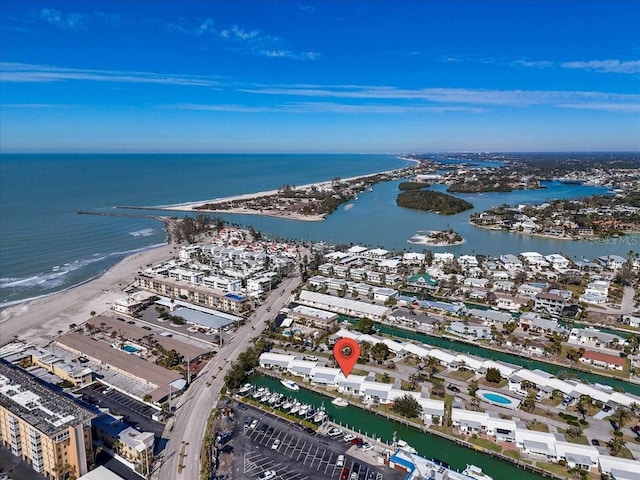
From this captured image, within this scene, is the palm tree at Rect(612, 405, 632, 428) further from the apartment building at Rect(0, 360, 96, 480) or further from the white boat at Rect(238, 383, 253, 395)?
the apartment building at Rect(0, 360, 96, 480)

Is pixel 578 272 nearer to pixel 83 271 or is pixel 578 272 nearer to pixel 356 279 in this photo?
pixel 356 279

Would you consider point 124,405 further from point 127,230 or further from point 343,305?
point 127,230

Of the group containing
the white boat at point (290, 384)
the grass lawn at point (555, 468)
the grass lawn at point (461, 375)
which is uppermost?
the grass lawn at point (461, 375)

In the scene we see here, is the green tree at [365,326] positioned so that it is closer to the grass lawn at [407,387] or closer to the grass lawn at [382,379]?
the grass lawn at [382,379]

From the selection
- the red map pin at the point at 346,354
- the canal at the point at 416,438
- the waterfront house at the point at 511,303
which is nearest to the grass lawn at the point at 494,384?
the canal at the point at 416,438

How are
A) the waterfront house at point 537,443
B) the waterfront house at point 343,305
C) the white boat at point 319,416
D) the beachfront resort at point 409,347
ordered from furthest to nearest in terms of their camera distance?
the waterfront house at point 343,305 < the white boat at point 319,416 < the beachfront resort at point 409,347 < the waterfront house at point 537,443

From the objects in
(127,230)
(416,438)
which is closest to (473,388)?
(416,438)

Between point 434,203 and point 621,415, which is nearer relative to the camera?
point 621,415
